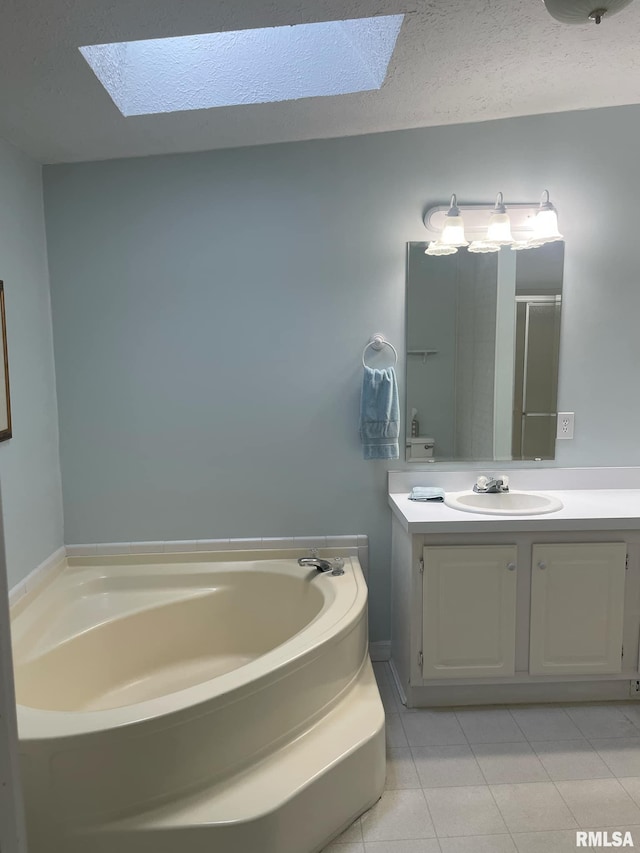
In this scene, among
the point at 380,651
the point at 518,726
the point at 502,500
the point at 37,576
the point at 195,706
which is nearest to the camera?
the point at 195,706

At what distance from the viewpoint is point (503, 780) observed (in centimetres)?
222

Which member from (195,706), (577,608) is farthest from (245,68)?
(577,608)

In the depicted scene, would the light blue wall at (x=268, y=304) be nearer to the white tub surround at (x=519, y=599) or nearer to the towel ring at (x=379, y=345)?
the towel ring at (x=379, y=345)

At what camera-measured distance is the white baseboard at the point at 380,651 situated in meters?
3.08

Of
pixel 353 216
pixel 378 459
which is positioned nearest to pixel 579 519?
pixel 378 459

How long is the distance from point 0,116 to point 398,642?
261cm

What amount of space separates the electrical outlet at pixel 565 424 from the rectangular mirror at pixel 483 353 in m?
0.03

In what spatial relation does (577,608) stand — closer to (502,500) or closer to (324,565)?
(502,500)

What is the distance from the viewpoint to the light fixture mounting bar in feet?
9.34

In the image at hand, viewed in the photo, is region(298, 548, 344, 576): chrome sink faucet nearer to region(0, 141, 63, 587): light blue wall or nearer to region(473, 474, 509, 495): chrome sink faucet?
region(473, 474, 509, 495): chrome sink faucet

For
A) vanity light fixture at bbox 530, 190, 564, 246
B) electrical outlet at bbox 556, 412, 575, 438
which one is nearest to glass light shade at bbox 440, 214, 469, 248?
vanity light fixture at bbox 530, 190, 564, 246

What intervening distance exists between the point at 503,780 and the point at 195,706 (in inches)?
45.9

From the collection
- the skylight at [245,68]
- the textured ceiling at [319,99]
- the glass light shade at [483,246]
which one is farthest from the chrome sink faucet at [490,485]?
the skylight at [245,68]

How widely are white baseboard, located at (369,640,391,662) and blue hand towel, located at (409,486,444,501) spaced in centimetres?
77
